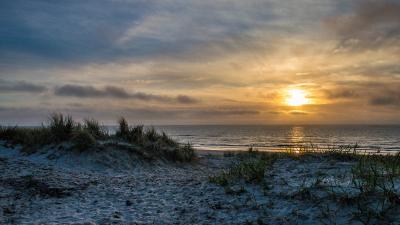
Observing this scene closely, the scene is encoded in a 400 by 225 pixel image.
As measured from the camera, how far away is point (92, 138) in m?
14.0

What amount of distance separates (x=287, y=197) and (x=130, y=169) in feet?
25.4

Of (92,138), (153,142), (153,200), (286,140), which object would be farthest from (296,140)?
(153,200)

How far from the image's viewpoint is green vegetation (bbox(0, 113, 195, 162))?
14016mm

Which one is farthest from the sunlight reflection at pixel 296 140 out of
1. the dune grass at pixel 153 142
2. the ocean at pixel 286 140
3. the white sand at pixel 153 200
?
the white sand at pixel 153 200

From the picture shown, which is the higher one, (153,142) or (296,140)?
(153,142)

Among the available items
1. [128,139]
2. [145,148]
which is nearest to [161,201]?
[145,148]

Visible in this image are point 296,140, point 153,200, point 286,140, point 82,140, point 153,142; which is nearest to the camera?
point 153,200

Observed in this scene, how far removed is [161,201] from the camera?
7301 mm

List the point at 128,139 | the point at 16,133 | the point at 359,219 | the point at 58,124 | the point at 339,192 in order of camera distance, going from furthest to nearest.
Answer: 1. the point at 16,133
2. the point at 128,139
3. the point at 58,124
4. the point at 339,192
5. the point at 359,219

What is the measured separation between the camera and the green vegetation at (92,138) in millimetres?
14016

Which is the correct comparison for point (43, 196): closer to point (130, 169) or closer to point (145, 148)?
point (130, 169)

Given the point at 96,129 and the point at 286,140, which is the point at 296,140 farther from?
the point at 96,129

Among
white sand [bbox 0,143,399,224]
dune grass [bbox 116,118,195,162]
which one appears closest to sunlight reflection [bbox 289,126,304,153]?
dune grass [bbox 116,118,195,162]

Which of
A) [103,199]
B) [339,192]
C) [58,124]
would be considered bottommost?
[103,199]
